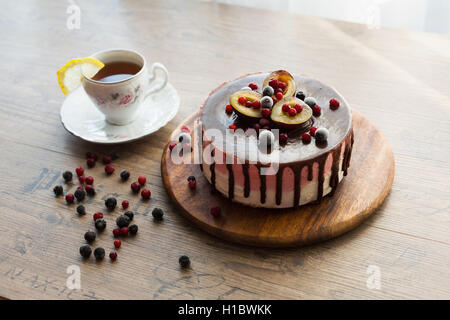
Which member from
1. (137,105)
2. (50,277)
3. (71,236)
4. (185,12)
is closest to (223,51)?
(185,12)

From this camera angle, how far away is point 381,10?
2682 millimetres

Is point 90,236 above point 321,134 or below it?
below

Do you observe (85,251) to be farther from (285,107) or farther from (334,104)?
(334,104)

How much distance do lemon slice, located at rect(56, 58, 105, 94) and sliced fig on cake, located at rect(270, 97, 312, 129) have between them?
2.11 ft

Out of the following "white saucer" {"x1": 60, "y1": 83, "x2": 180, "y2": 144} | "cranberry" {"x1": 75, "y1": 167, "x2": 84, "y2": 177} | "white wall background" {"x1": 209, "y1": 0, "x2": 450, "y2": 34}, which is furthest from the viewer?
"white wall background" {"x1": 209, "y1": 0, "x2": 450, "y2": 34}

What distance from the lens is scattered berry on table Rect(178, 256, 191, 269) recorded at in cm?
128

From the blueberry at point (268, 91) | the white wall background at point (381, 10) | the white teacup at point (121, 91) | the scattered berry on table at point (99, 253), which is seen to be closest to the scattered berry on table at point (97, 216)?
the scattered berry on table at point (99, 253)

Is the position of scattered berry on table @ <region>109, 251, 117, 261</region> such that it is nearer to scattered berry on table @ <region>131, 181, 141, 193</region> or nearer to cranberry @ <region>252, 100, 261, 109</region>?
scattered berry on table @ <region>131, 181, 141, 193</region>

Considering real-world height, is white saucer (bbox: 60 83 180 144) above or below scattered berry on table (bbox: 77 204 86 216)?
above

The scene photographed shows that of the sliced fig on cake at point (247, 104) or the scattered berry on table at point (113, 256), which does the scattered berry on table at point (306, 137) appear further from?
the scattered berry on table at point (113, 256)

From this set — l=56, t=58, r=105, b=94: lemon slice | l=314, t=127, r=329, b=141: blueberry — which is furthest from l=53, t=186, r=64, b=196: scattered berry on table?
l=314, t=127, r=329, b=141: blueberry

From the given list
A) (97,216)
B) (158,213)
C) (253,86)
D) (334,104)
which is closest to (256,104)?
(253,86)

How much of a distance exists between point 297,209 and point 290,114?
0.27 meters
